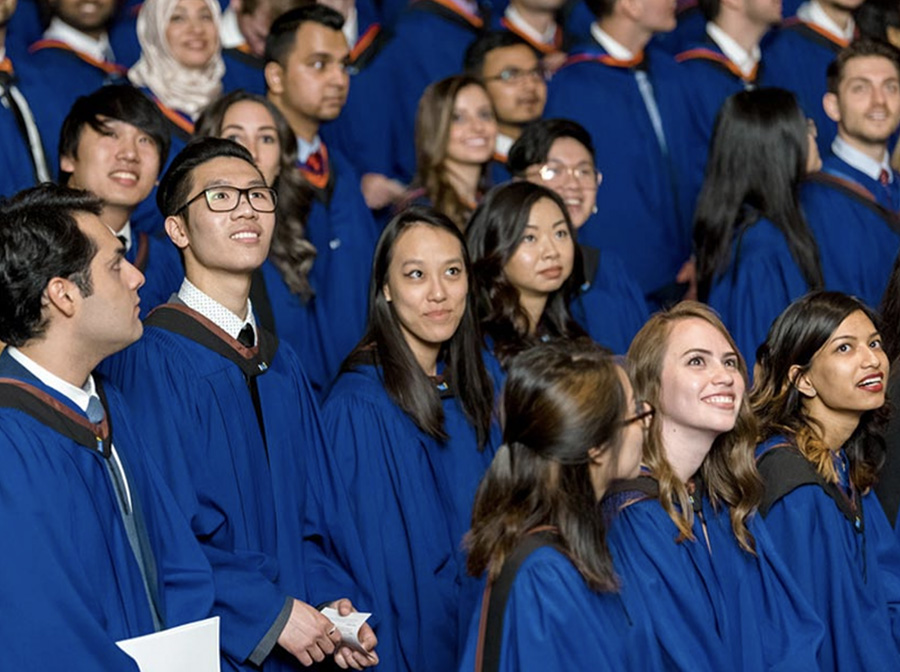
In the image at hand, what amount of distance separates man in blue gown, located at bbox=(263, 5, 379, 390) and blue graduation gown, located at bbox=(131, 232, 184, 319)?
0.44m

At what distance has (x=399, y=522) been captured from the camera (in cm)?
466

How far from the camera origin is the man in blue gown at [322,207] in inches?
241

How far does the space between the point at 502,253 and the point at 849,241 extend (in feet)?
5.35

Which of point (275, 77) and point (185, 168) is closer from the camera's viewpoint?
point (185, 168)

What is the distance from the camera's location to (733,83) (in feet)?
25.8

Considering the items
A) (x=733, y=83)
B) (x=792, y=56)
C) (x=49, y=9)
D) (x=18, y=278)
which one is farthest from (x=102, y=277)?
(x=792, y=56)

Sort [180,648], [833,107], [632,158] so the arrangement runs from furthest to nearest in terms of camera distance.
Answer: [632,158] < [833,107] < [180,648]

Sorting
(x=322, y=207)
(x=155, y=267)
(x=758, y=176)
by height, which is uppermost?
(x=758, y=176)

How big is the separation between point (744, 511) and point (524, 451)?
94cm

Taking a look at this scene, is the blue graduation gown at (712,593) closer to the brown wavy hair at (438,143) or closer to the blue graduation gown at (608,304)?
the blue graduation gown at (608,304)

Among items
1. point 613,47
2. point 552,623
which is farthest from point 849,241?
point 552,623

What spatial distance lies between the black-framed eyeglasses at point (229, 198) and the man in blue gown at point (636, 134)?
2.94m

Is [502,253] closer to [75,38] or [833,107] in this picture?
[833,107]

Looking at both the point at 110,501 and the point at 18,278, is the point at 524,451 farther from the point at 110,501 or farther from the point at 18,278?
the point at 18,278
